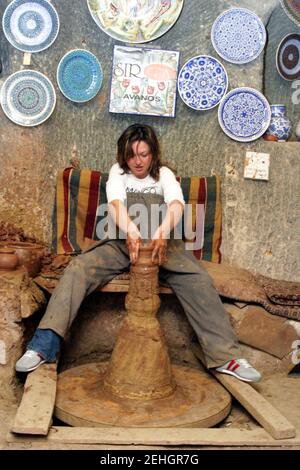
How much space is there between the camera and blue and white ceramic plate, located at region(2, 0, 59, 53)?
4613mm

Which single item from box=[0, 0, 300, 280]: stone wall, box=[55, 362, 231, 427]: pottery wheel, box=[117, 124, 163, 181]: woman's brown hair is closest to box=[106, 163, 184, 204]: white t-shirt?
box=[117, 124, 163, 181]: woman's brown hair

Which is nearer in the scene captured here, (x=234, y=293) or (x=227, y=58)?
(x=234, y=293)

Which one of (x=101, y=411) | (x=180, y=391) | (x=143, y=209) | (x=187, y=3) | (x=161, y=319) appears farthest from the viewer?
(x=187, y=3)

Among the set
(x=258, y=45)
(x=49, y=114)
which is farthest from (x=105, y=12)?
(x=258, y=45)

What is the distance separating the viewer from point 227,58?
15.8 feet

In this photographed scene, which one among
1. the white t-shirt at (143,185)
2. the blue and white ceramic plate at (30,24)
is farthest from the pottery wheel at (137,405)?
the blue and white ceramic plate at (30,24)

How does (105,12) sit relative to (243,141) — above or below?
above

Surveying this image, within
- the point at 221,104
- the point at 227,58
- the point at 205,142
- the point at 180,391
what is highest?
the point at 227,58

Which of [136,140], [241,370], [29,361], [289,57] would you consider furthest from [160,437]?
[289,57]

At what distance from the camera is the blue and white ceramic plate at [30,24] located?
15.1 ft

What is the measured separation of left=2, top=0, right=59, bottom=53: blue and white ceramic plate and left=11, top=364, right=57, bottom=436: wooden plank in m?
2.56

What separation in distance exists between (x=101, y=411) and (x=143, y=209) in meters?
1.44

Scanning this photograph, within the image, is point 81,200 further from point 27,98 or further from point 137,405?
point 137,405

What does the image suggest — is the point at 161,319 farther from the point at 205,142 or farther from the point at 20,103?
the point at 20,103
